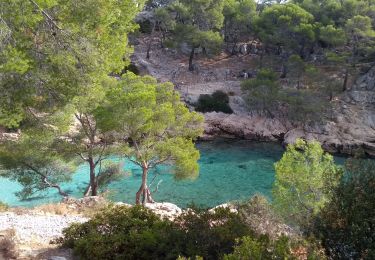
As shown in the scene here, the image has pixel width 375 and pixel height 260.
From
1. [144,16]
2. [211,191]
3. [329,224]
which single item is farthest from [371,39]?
[329,224]

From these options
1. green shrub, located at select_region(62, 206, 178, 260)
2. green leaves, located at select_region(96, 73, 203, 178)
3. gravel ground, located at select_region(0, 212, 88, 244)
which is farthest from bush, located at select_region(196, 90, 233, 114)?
green shrub, located at select_region(62, 206, 178, 260)

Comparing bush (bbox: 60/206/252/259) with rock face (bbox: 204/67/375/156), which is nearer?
bush (bbox: 60/206/252/259)

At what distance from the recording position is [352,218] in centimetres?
731

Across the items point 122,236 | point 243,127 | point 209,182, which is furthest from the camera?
point 243,127

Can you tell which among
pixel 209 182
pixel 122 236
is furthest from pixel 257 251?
pixel 209 182

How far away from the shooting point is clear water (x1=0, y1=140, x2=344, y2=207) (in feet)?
74.5

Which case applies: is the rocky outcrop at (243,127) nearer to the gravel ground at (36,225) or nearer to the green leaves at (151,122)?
the green leaves at (151,122)

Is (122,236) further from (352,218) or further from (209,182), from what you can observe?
(209,182)

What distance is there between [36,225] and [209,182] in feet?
51.5

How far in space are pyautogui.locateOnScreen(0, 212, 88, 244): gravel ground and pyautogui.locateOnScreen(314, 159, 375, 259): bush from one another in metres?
6.71

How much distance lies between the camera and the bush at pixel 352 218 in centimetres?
Answer: 694

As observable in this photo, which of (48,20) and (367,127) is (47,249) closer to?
(48,20)

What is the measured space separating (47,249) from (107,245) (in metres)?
1.73

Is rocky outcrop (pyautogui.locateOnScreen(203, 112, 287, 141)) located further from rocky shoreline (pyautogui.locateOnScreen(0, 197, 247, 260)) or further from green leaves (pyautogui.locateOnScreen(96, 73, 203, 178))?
rocky shoreline (pyautogui.locateOnScreen(0, 197, 247, 260))
